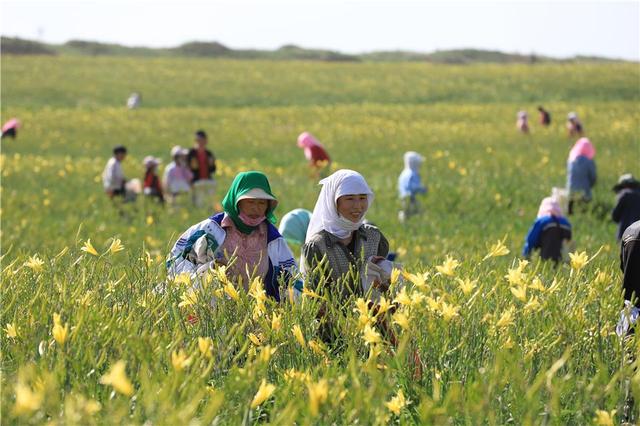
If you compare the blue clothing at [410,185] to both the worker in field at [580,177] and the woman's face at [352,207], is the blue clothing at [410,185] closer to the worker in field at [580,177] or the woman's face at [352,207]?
the worker in field at [580,177]

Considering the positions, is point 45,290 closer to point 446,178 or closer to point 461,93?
point 446,178

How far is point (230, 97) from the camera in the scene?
4294 cm

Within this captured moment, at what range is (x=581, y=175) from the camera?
46.1 ft

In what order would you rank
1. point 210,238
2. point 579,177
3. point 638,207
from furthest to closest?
point 579,177 → point 638,207 → point 210,238

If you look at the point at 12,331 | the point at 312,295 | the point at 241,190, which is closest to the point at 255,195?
the point at 241,190

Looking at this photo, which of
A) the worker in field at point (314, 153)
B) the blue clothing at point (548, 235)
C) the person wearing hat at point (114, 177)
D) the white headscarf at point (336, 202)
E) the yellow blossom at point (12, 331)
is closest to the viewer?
the yellow blossom at point (12, 331)

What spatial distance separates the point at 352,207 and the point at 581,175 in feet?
33.1

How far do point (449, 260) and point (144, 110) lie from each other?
33963 millimetres

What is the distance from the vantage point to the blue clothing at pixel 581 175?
13969mm

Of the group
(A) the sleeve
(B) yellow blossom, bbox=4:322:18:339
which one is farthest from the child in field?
(B) yellow blossom, bbox=4:322:18:339

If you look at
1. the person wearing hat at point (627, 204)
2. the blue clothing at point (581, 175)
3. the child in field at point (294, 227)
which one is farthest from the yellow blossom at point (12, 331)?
the blue clothing at point (581, 175)

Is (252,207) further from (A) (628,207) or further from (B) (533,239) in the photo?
(A) (628,207)

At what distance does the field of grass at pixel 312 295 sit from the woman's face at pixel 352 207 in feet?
1.40

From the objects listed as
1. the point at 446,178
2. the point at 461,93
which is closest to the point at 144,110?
the point at 461,93
